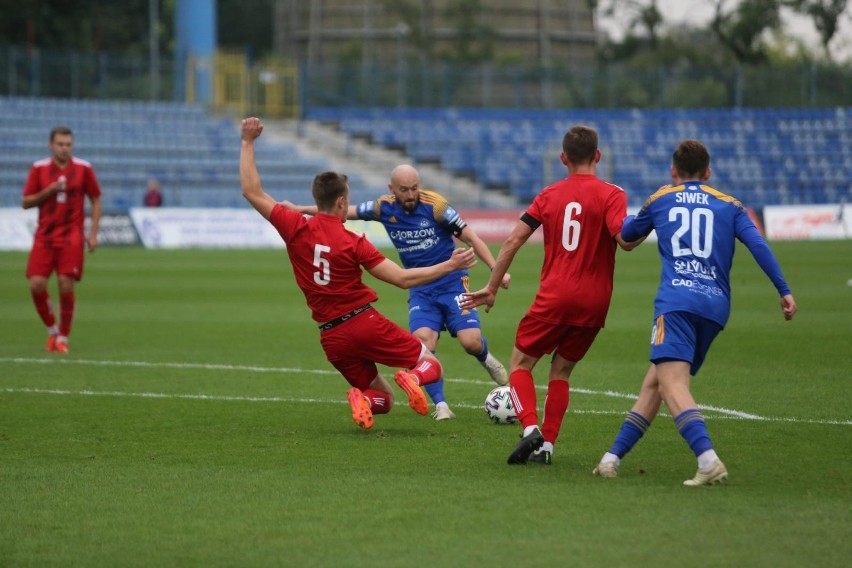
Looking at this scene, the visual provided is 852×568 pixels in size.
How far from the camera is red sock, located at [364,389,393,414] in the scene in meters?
9.29

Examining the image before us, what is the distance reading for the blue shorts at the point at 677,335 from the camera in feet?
23.6

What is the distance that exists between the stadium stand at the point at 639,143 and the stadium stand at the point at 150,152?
469 centimetres

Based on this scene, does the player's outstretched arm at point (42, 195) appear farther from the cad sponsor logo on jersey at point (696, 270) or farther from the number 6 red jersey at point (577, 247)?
the cad sponsor logo on jersey at point (696, 270)

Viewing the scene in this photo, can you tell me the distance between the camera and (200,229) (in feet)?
119

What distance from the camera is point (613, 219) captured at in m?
7.62

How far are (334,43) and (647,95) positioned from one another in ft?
94.3

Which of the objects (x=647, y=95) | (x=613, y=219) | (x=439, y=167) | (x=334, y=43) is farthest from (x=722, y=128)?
(x=613, y=219)

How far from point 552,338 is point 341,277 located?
1.63 meters

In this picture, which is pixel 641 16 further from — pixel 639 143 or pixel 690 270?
pixel 690 270

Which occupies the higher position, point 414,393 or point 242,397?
point 414,393

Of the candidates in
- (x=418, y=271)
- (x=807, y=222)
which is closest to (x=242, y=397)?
(x=418, y=271)

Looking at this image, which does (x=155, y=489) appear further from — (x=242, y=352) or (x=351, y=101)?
(x=351, y=101)

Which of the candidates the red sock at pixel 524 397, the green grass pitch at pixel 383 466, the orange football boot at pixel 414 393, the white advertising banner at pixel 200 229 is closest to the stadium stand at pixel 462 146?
the white advertising banner at pixel 200 229

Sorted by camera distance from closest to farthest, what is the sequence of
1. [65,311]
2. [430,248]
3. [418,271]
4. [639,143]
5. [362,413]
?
[418,271] < [362,413] < [430,248] < [65,311] < [639,143]
